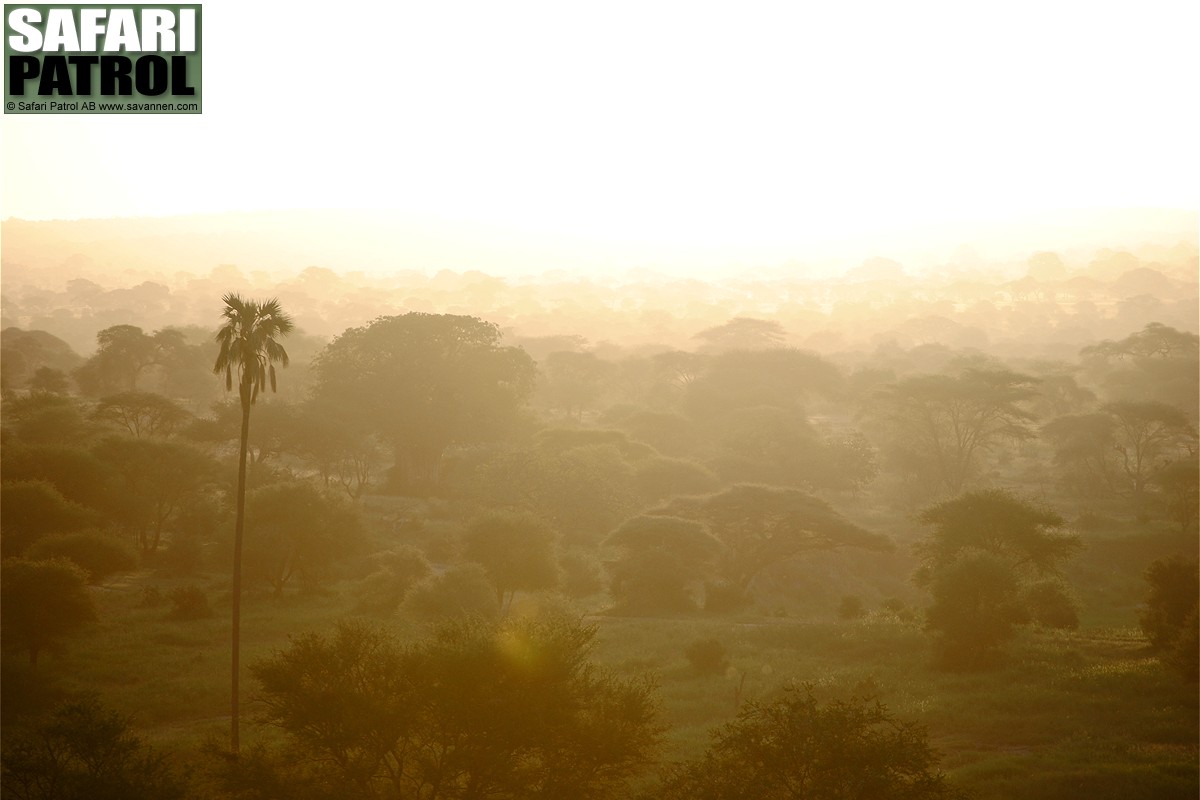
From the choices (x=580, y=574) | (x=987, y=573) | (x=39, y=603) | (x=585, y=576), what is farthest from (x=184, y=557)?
(x=987, y=573)

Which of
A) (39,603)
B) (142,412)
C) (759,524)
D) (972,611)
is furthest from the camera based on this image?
(142,412)

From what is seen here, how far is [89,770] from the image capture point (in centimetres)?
1906

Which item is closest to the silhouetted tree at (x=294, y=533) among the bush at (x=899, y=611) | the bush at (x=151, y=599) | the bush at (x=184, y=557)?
the bush at (x=151, y=599)

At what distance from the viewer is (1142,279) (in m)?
179

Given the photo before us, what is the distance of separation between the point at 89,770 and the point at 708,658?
1919cm

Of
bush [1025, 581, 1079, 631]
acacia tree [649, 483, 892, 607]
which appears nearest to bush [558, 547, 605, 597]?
acacia tree [649, 483, 892, 607]

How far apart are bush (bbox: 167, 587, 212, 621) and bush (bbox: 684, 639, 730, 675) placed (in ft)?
60.7

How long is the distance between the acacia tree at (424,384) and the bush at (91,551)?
26519 mm

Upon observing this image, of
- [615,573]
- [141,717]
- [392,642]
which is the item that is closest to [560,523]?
[615,573]

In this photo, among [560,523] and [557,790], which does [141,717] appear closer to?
[557,790]

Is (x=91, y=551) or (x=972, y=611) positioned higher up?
(x=91, y=551)

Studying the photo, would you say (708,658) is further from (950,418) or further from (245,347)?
(950,418)

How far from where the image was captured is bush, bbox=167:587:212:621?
1518 inches

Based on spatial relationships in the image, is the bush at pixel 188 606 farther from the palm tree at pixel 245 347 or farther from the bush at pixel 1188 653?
the bush at pixel 1188 653
